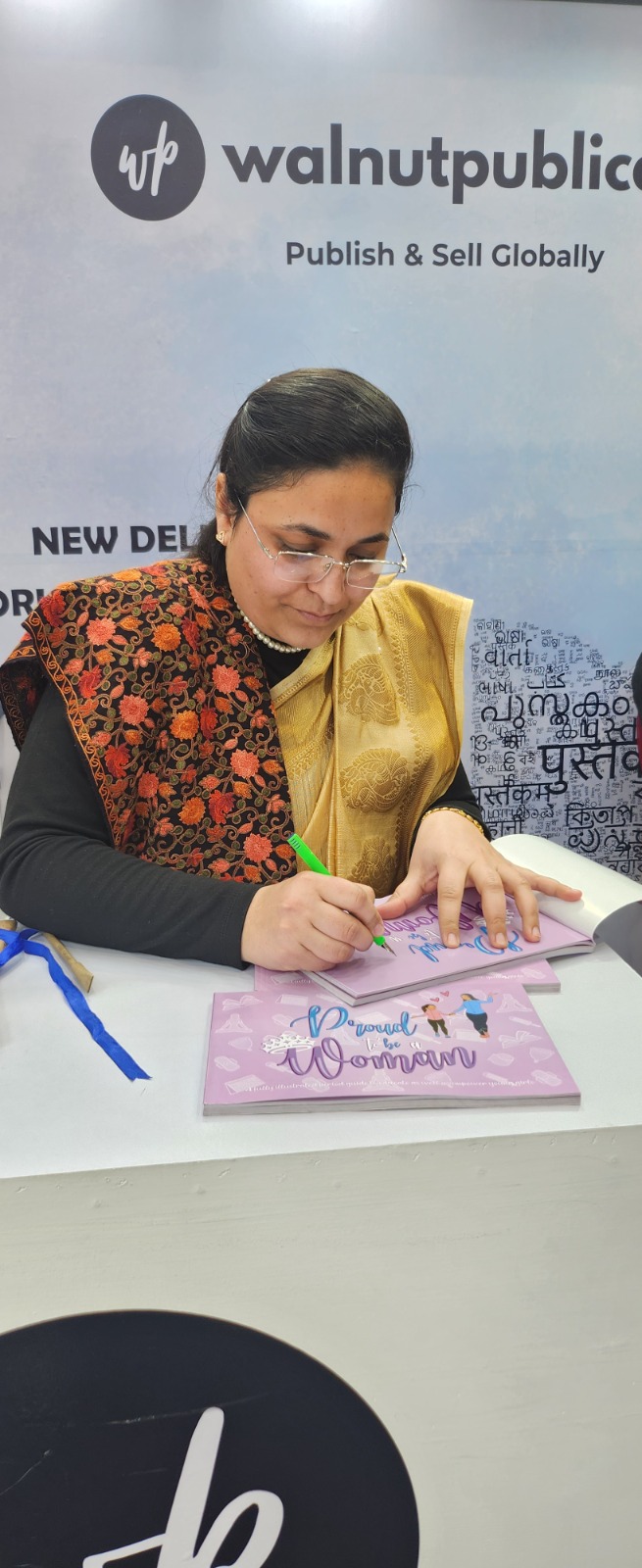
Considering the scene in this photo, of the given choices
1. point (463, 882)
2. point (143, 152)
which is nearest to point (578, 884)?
point (463, 882)

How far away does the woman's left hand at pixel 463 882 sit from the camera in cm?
108

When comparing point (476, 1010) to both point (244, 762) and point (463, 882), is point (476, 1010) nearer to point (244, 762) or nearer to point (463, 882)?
point (463, 882)

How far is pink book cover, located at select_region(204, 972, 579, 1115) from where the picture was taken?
30.5 inches

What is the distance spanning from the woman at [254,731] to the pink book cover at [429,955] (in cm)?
2

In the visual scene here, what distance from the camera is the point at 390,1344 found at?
759 mm

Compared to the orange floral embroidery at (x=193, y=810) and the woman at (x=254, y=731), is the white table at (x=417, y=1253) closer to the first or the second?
the woman at (x=254, y=731)

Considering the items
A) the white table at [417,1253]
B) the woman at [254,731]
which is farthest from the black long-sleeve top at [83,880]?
the white table at [417,1253]

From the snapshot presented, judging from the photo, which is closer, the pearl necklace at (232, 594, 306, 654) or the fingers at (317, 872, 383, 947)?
the fingers at (317, 872, 383, 947)

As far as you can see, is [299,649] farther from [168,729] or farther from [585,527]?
[585,527]

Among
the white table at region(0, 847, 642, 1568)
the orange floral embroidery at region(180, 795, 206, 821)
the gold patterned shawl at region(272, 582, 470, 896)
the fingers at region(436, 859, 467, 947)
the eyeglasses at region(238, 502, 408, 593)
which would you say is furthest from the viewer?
the gold patterned shawl at region(272, 582, 470, 896)

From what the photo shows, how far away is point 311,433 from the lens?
3.82 ft

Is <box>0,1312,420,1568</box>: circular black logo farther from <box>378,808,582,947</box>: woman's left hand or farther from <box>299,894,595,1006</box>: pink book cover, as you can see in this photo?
<box>378,808,582,947</box>: woman's left hand

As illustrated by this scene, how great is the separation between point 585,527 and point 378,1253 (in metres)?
2.36

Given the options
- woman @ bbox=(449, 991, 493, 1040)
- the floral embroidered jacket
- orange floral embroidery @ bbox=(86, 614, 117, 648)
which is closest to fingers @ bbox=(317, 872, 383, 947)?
woman @ bbox=(449, 991, 493, 1040)
